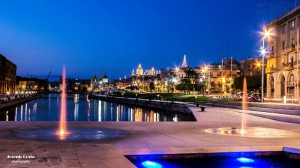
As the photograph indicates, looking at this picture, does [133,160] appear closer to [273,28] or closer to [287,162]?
[287,162]

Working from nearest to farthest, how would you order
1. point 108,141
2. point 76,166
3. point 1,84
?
point 76,166
point 108,141
point 1,84

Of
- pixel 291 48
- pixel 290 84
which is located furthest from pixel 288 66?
pixel 290 84

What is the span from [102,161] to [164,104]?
198ft

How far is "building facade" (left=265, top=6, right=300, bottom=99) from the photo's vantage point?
69.9m

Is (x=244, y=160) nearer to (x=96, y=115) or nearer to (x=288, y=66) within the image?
(x=96, y=115)

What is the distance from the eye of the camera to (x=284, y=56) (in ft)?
249

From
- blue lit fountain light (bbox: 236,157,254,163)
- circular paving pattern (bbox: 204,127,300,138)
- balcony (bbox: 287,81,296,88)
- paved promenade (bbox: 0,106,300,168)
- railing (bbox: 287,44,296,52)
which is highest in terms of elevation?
railing (bbox: 287,44,296,52)

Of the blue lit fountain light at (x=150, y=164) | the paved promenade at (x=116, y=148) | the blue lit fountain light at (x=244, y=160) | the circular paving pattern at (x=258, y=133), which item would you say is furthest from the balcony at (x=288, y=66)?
the blue lit fountain light at (x=150, y=164)

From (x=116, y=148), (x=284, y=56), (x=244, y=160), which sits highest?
(x=284, y=56)

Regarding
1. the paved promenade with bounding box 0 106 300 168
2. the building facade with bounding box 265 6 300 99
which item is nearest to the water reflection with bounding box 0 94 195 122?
the building facade with bounding box 265 6 300 99

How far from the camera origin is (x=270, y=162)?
47.3 ft

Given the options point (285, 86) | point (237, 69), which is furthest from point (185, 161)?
point (237, 69)

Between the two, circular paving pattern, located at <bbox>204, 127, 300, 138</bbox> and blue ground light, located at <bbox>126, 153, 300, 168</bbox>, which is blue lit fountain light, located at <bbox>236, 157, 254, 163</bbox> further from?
circular paving pattern, located at <bbox>204, 127, 300, 138</bbox>

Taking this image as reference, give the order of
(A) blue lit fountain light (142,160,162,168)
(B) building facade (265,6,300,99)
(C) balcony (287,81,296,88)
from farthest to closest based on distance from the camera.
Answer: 1. (C) balcony (287,81,296,88)
2. (B) building facade (265,6,300,99)
3. (A) blue lit fountain light (142,160,162,168)
